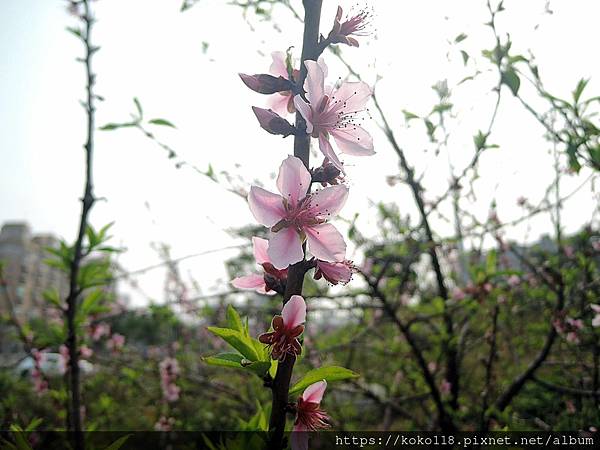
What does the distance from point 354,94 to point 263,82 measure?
0.96 ft

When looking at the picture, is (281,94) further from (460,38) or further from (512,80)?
(460,38)

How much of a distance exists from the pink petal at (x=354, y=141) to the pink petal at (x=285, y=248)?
0.33m

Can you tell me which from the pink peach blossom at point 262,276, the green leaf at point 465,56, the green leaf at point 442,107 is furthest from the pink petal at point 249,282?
the green leaf at point 465,56

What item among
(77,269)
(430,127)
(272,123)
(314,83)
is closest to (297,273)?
(272,123)

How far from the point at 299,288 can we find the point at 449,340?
206cm

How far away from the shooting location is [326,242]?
3.72ft

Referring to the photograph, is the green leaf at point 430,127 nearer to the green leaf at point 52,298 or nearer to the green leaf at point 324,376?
the green leaf at point 324,376

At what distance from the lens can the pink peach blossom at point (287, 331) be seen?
40.4 inches

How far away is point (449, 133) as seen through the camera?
8.66 feet

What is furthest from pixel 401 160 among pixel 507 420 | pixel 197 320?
pixel 197 320

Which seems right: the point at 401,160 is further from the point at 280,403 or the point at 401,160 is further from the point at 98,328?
the point at 98,328

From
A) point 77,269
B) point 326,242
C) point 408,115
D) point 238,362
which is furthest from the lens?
point 408,115

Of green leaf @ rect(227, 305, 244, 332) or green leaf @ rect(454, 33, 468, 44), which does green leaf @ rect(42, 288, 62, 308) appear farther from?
green leaf @ rect(454, 33, 468, 44)

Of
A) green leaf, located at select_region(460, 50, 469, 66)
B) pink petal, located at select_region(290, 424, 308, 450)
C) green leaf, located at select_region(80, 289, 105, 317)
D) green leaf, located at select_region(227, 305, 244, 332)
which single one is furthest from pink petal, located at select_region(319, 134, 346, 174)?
green leaf, located at select_region(80, 289, 105, 317)
